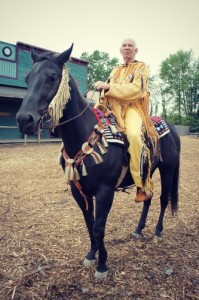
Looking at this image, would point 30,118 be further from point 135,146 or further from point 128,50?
point 128,50

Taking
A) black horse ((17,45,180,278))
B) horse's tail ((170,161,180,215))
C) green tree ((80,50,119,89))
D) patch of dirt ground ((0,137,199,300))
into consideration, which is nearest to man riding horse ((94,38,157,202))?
black horse ((17,45,180,278))

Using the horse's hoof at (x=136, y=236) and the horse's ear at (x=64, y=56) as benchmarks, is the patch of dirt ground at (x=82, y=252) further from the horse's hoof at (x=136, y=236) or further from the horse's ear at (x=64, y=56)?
the horse's ear at (x=64, y=56)

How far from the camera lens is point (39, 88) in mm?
2428

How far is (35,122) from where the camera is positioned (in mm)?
2328

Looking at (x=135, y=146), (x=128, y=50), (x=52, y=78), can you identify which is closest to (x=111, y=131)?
(x=135, y=146)

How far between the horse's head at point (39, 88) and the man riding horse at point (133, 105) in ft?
2.28

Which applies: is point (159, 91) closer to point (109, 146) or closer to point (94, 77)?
point (94, 77)

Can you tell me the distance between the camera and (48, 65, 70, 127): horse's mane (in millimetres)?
2480

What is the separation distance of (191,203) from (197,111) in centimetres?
5567

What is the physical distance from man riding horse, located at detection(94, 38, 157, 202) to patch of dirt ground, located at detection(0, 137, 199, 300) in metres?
0.98

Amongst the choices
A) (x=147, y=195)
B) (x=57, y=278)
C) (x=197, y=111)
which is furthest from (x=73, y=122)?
(x=197, y=111)

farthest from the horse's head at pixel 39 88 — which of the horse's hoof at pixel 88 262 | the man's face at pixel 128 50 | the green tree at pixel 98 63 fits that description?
the green tree at pixel 98 63

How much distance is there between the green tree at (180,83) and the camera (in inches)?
2327

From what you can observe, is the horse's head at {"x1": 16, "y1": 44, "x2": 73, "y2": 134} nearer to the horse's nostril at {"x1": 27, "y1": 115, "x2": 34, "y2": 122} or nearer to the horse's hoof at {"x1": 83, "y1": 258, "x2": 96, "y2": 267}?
the horse's nostril at {"x1": 27, "y1": 115, "x2": 34, "y2": 122}
